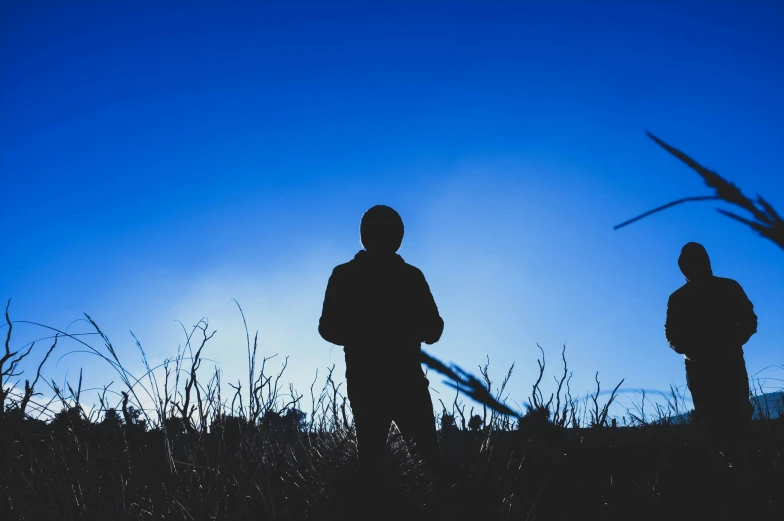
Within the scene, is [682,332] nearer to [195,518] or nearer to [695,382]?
[695,382]

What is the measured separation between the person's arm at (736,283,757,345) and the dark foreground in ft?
2.96

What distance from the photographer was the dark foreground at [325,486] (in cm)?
199

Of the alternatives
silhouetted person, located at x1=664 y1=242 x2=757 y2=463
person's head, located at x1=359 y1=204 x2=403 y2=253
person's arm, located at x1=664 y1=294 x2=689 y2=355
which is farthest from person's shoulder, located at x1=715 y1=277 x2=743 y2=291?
person's head, located at x1=359 y1=204 x2=403 y2=253

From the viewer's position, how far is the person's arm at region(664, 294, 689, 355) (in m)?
4.04

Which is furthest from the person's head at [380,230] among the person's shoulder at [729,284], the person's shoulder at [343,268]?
the person's shoulder at [729,284]

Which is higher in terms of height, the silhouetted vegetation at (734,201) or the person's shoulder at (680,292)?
the person's shoulder at (680,292)

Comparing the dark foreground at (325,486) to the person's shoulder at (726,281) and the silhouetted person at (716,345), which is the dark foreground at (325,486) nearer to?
the silhouetted person at (716,345)

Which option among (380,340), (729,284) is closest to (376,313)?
(380,340)

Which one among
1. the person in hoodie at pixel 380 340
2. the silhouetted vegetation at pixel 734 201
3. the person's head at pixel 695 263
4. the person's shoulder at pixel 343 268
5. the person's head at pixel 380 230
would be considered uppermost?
the person's head at pixel 695 263

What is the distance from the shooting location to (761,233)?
0.34 meters

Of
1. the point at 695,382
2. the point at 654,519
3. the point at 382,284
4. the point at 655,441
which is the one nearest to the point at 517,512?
the point at 654,519

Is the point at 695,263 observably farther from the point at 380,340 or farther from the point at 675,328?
the point at 380,340

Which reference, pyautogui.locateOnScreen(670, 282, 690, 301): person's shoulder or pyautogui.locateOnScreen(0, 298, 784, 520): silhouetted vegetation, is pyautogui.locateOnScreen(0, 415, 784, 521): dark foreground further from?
pyautogui.locateOnScreen(670, 282, 690, 301): person's shoulder

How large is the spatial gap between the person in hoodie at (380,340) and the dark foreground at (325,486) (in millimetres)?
323
